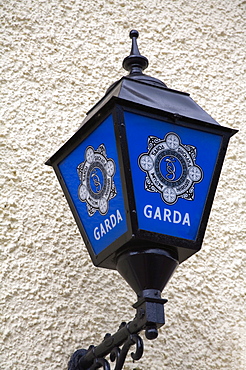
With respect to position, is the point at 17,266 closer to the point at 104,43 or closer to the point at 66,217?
the point at 66,217

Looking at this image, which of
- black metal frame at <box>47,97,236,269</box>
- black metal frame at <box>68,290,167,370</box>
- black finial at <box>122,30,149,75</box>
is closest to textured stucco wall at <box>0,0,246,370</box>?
black metal frame at <box>68,290,167,370</box>

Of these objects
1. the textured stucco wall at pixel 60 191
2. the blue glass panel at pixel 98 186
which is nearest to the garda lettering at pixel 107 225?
the blue glass panel at pixel 98 186

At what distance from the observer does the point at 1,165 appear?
176 centimetres

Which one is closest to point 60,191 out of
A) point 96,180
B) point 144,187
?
point 96,180

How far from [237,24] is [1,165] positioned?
3.45ft

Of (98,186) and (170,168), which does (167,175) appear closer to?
(170,168)

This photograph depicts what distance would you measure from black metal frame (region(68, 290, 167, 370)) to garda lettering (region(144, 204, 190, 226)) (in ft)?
0.50

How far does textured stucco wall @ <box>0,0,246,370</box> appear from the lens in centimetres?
162

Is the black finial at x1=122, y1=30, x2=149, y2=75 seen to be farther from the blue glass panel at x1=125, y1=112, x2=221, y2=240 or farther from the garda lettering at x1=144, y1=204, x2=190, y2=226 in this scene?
the garda lettering at x1=144, y1=204, x2=190, y2=226

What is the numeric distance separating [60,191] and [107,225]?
52cm

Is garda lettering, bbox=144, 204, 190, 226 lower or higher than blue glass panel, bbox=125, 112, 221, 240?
lower

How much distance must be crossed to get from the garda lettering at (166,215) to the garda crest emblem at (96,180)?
8 centimetres

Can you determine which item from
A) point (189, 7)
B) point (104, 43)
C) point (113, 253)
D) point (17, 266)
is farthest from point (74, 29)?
point (113, 253)

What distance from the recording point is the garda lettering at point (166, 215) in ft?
4.11
